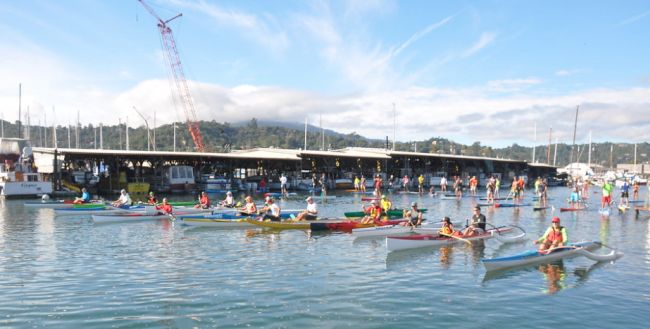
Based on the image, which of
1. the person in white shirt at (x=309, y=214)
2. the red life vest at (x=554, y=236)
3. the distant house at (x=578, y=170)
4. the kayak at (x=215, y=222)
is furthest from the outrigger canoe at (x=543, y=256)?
the distant house at (x=578, y=170)

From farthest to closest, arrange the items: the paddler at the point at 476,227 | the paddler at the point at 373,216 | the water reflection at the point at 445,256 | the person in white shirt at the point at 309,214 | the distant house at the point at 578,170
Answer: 1. the distant house at the point at 578,170
2. the person in white shirt at the point at 309,214
3. the paddler at the point at 373,216
4. the paddler at the point at 476,227
5. the water reflection at the point at 445,256

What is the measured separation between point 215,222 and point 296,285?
13.0 m

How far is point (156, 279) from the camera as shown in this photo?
48.1ft

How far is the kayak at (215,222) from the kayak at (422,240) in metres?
9.85

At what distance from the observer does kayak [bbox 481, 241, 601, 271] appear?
51.7ft

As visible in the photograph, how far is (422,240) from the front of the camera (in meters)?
19.9

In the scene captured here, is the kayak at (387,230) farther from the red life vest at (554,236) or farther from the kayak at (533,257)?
the kayak at (533,257)

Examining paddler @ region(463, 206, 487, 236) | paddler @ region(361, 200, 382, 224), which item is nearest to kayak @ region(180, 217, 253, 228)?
paddler @ region(361, 200, 382, 224)

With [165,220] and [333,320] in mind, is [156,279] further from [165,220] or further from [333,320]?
[165,220]

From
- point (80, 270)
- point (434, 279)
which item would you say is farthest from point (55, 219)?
point (434, 279)

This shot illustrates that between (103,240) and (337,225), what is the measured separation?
1106 cm

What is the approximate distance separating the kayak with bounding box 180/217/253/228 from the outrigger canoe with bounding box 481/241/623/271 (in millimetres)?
14220

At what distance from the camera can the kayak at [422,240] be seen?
19116 mm

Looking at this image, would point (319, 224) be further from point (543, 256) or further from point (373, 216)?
point (543, 256)
